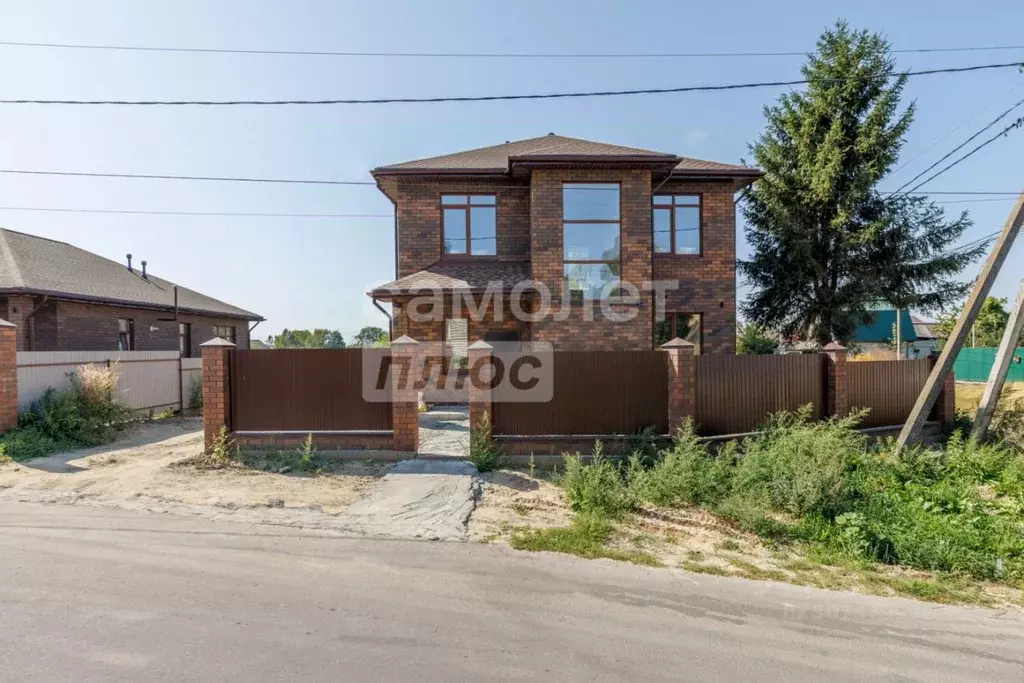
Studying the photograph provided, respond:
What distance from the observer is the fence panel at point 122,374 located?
9062 mm

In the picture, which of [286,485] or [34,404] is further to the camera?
[34,404]

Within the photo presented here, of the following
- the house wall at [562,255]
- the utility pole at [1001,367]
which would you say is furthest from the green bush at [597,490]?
the utility pole at [1001,367]

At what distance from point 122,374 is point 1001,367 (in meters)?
17.1

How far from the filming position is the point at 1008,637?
336cm

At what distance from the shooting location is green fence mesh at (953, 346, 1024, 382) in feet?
69.6

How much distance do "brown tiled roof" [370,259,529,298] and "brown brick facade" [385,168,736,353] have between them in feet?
0.98

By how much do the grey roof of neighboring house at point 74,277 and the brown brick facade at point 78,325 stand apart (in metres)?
0.40

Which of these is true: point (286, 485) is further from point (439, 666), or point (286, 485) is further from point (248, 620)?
point (439, 666)

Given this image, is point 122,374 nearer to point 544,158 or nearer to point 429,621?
point 544,158

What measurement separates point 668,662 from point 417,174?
11001 millimetres

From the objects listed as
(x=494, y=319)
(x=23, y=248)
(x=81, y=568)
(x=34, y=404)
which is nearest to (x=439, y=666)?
(x=81, y=568)

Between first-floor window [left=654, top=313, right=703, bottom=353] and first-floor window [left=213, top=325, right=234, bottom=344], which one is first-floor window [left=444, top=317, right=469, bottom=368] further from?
first-floor window [left=213, top=325, right=234, bottom=344]

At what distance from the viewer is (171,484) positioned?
642cm

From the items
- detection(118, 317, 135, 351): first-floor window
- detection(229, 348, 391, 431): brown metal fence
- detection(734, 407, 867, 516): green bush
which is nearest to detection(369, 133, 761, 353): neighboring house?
detection(229, 348, 391, 431): brown metal fence
